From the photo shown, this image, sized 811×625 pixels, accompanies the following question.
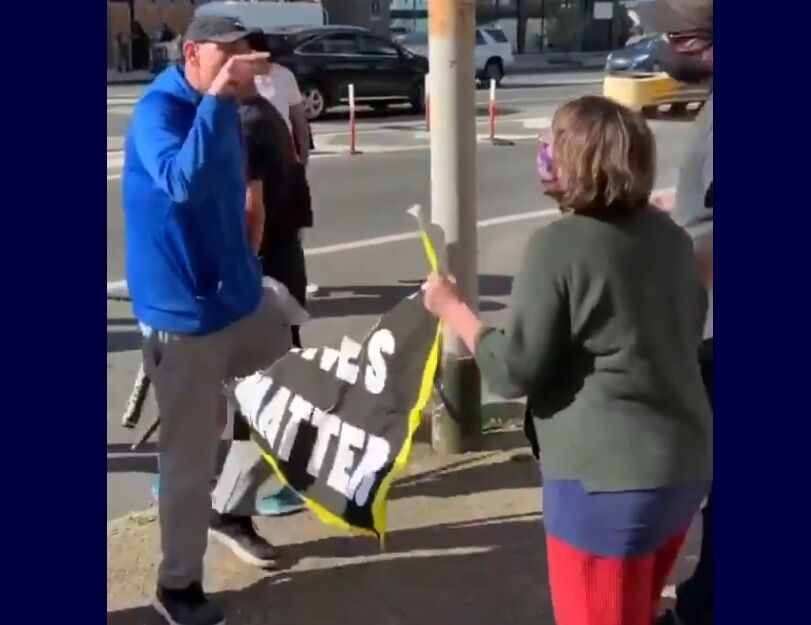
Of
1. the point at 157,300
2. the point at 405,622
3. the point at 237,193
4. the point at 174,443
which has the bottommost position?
the point at 405,622

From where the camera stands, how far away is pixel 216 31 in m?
3.45

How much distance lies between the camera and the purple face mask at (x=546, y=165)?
269 centimetres

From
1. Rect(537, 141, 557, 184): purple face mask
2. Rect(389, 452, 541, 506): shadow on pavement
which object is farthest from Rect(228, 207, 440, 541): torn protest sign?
Rect(389, 452, 541, 506): shadow on pavement

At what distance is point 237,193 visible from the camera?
3.62m

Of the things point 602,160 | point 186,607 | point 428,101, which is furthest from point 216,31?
point 428,101

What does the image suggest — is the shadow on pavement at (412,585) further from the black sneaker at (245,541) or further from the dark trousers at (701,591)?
the dark trousers at (701,591)

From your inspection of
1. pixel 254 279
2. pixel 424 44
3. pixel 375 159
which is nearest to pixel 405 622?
pixel 254 279

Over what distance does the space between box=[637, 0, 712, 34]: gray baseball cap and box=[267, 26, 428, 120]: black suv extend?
17.5 meters

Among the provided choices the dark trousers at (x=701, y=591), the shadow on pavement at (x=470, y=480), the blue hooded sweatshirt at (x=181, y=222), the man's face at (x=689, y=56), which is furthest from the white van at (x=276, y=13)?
the dark trousers at (x=701, y=591)

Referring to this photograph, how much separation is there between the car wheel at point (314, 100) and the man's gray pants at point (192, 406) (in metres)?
17.3

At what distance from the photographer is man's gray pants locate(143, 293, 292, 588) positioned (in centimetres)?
358

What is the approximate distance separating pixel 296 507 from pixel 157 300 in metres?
1.51

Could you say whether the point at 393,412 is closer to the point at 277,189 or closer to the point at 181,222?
the point at 181,222

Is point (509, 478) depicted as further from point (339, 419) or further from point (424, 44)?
point (424, 44)
